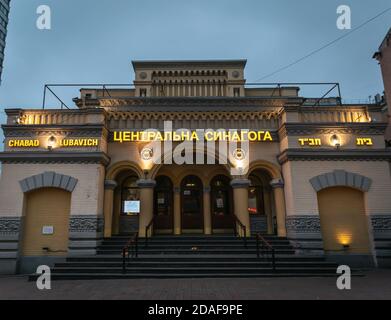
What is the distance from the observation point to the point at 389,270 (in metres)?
10.1

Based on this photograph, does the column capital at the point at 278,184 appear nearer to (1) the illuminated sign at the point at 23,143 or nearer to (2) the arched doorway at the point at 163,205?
(2) the arched doorway at the point at 163,205

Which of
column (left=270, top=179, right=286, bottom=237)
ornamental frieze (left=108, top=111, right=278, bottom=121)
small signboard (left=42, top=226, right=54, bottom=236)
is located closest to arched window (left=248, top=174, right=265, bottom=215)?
column (left=270, top=179, right=286, bottom=237)

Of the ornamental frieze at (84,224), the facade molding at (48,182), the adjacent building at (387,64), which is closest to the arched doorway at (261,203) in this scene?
the adjacent building at (387,64)

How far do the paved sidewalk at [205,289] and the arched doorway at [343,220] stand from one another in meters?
2.21

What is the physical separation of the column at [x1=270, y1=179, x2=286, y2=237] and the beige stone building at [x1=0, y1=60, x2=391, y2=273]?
0.15 ft

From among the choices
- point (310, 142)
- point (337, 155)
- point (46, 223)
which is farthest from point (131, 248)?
point (337, 155)

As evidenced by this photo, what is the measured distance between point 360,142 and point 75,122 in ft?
42.0

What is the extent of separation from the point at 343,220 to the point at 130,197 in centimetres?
989

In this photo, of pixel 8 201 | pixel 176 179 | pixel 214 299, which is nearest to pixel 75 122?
pixel 8 201

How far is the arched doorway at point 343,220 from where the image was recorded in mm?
11016

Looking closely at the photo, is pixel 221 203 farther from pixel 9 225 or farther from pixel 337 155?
pixel 9 225

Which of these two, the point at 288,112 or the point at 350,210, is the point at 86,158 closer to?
the point at 288,112

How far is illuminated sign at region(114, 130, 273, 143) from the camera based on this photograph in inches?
488
